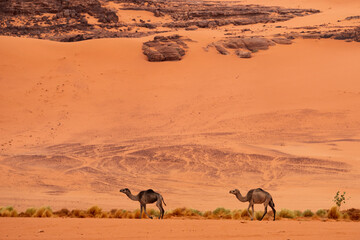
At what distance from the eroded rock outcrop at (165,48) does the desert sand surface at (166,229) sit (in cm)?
2154

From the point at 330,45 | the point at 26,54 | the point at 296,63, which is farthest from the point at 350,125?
the point at 26,54

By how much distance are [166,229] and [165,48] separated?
2301 centimetres

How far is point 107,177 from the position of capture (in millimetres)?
Answer: 15133

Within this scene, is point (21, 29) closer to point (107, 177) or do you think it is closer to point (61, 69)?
point (61, 69)

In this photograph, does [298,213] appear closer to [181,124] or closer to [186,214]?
[186,214]

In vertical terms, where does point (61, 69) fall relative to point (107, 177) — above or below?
above

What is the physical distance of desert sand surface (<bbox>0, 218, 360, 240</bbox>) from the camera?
7.32m

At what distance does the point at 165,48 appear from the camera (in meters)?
30.0

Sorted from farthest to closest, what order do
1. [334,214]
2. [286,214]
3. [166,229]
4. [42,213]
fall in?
[286,214], [334,214], [42,213], [166,229]

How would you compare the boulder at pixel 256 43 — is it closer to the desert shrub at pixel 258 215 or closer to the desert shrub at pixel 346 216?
the desert shrub at pixel 346 216

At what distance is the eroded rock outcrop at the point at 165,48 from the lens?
29547mm

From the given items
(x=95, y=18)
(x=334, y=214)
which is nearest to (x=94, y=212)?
(x=334, y=214)

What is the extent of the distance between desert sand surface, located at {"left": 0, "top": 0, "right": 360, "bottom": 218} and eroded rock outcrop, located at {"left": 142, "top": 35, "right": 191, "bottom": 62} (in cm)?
50

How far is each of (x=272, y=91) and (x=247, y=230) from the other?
61.1 feet
